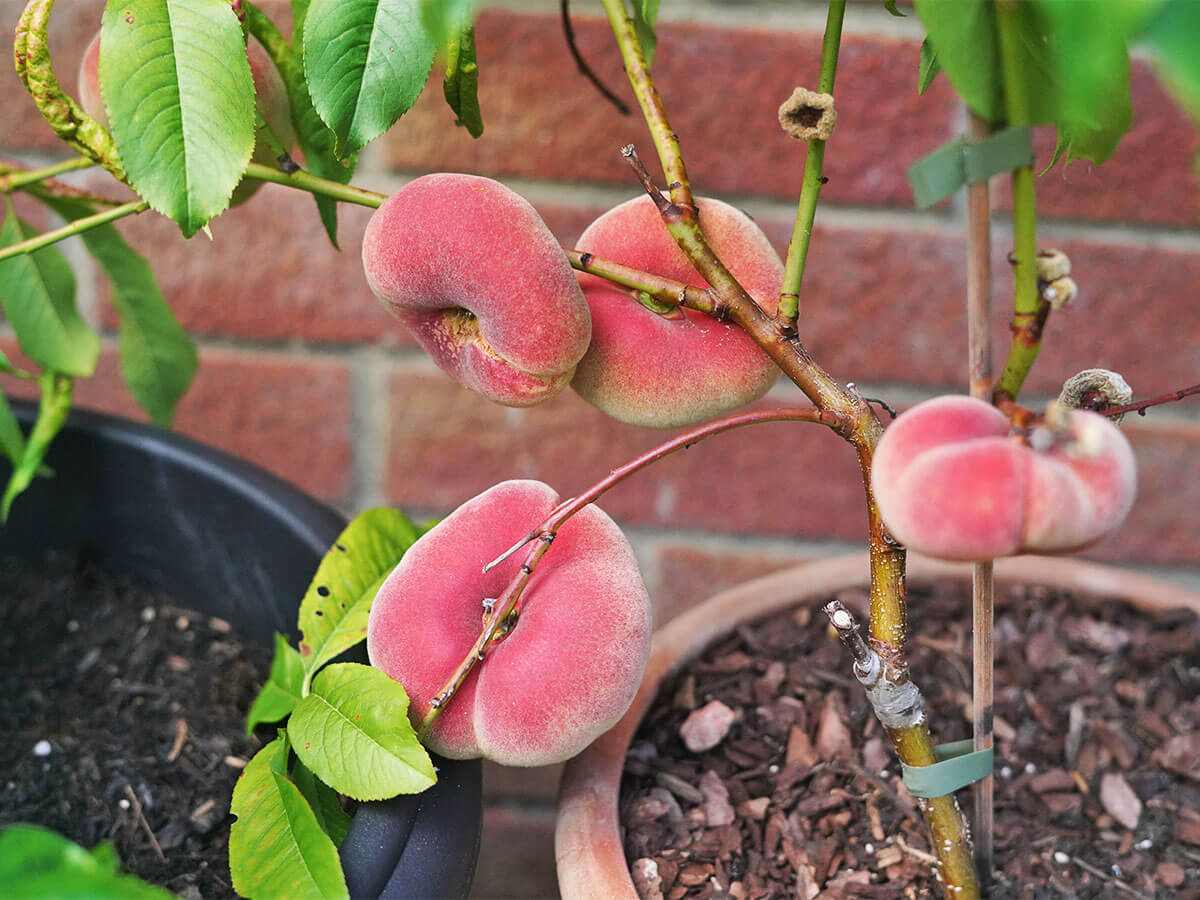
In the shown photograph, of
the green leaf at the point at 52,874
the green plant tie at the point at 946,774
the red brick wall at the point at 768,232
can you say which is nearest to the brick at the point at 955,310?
the red brick wall at the point at 768,232

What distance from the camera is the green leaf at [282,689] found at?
35 centimetres

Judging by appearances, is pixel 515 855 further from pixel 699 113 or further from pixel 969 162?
pixel 969 162

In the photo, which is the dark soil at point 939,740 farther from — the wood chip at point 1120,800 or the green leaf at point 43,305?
the green leaf at point 43,305

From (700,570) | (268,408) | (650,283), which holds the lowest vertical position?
(700,570)

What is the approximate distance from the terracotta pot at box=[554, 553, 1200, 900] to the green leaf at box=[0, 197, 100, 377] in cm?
27

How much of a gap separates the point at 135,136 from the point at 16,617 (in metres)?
0.34

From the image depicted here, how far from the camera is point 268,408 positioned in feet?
2.17

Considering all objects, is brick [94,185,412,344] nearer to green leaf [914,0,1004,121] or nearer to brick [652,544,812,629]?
brick [652,544,812,629]

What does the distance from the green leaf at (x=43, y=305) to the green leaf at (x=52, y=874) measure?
11.5 inches

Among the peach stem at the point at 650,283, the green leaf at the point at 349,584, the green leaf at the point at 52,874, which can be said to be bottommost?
the green leaf at the point at 349,584

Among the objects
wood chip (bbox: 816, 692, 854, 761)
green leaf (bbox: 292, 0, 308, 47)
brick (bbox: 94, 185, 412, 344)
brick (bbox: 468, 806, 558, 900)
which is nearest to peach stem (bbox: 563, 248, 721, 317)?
green leaf (bbox: 292, 0, 308, 47)

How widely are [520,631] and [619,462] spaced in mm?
355

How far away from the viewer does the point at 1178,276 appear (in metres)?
0.58

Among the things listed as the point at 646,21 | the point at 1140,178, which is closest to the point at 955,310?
the point at 1140,178
